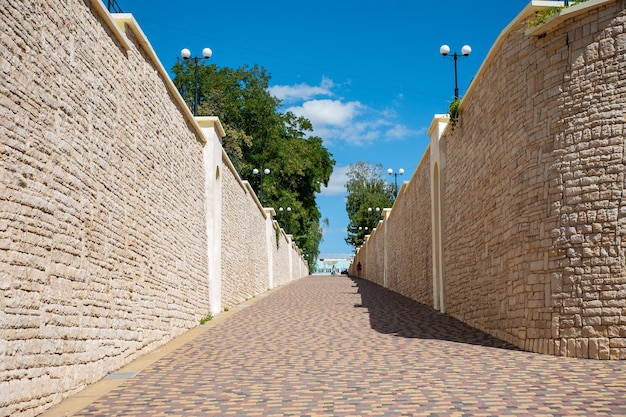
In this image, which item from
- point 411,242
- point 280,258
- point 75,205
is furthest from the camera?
point 280,258

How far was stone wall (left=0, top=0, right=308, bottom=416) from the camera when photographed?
5852 millimetres

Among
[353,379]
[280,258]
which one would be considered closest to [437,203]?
[353,379]

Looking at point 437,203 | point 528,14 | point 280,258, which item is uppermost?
point 528,14

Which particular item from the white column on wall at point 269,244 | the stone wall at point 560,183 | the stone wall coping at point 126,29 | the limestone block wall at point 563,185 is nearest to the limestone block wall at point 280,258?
the white column on wall at point 269,244

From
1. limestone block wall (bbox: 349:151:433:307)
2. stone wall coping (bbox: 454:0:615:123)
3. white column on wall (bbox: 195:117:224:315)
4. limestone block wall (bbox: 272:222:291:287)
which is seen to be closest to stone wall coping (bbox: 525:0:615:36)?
stone wall coping (bbox: 454:0:615:123)

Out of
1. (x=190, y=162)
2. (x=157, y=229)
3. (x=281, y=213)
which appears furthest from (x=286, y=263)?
(x=157, y=229)

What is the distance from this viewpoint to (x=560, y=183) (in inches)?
368

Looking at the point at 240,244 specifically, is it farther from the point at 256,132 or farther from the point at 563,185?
the point at 256,132

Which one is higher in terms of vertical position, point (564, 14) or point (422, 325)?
point (564, 14)

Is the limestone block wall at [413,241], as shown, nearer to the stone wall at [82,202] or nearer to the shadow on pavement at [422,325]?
the shadow on pavement at [422,325]

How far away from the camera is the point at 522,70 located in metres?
10.4

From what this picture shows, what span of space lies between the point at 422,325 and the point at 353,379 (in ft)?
20.2

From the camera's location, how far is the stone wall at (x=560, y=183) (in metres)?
8.87

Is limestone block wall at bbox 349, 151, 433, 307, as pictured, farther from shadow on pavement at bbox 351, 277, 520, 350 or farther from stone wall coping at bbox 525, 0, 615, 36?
stone wall coping at bbox 525, 0, 615, 36
